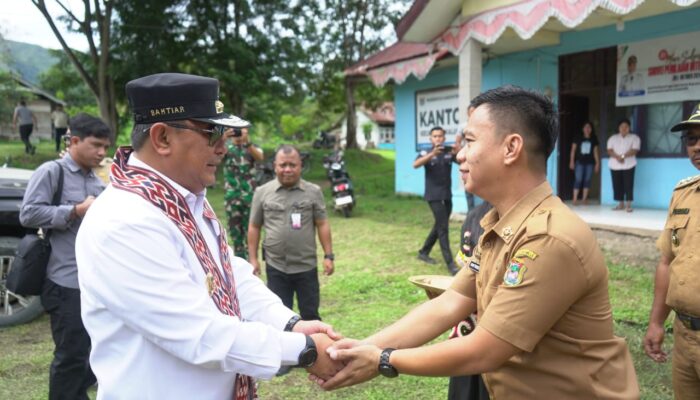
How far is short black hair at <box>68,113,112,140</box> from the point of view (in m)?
3.67

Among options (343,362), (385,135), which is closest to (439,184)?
(343,362)

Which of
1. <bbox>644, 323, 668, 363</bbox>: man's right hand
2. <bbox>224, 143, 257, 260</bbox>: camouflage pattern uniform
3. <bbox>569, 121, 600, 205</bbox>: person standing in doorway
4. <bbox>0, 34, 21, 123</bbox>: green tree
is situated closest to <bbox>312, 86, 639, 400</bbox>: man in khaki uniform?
<bbox>644, 323, 668, 363</bbox>: man's right hand

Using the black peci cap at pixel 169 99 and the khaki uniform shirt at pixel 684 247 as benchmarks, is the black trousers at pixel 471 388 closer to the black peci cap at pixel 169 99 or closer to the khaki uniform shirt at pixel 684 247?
the khaki uniform shirt at pixel 684 247

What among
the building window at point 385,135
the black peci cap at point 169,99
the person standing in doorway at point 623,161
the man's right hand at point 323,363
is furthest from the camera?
the building window at point 385,135

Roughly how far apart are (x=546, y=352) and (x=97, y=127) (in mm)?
3175

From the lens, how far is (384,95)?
89.3 feet

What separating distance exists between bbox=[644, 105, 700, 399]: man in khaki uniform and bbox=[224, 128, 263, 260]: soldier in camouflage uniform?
5057 mm

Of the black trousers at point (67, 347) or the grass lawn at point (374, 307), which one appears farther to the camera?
the grass lawn at point (374, 307)

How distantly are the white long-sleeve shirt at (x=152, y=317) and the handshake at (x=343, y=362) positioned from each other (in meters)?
0.37

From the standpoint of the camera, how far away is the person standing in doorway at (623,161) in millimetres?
9102

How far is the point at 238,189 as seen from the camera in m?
7.00

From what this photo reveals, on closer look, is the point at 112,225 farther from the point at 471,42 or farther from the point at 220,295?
the point at 471,42

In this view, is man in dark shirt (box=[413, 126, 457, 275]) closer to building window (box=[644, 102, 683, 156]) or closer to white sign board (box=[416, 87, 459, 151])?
building window (box=[644, 102, 683, 156])

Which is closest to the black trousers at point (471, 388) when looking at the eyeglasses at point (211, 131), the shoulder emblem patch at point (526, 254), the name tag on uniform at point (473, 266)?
the name tag on uniform at point (473, 266)
